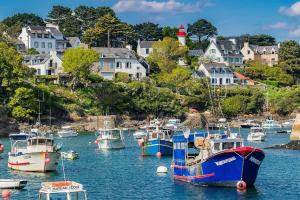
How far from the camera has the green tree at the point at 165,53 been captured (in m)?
177

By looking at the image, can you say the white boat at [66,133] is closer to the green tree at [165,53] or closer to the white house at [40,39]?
the green tree at [165,53]

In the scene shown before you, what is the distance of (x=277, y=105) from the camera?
166 m

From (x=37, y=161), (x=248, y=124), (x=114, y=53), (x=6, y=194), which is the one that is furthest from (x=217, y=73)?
(x=6, y=194)

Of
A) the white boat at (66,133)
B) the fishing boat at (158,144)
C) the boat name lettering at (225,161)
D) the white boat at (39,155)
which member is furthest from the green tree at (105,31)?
the boat name lettering at (225,161)

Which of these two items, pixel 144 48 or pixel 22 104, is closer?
pixel 22 104

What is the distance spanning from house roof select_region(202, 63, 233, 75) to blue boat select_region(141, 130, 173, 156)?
3561 inches

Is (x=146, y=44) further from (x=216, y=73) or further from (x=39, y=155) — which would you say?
(x=39, y=155)

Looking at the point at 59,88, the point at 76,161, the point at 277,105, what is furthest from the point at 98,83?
the point at 76,161

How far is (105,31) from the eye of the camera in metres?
187

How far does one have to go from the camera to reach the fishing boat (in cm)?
8831

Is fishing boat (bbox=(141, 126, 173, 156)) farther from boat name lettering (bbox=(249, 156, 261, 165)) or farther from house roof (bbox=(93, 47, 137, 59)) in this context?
house roof (bbox=(93, 47, 137, 59))

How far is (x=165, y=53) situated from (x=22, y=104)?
5676 cm

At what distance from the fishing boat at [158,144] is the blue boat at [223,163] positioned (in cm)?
2680

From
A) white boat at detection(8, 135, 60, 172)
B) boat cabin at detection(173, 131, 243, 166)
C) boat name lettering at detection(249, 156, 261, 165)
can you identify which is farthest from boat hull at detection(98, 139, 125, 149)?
boat name lettering at detection(249, 156, 261, 165)
